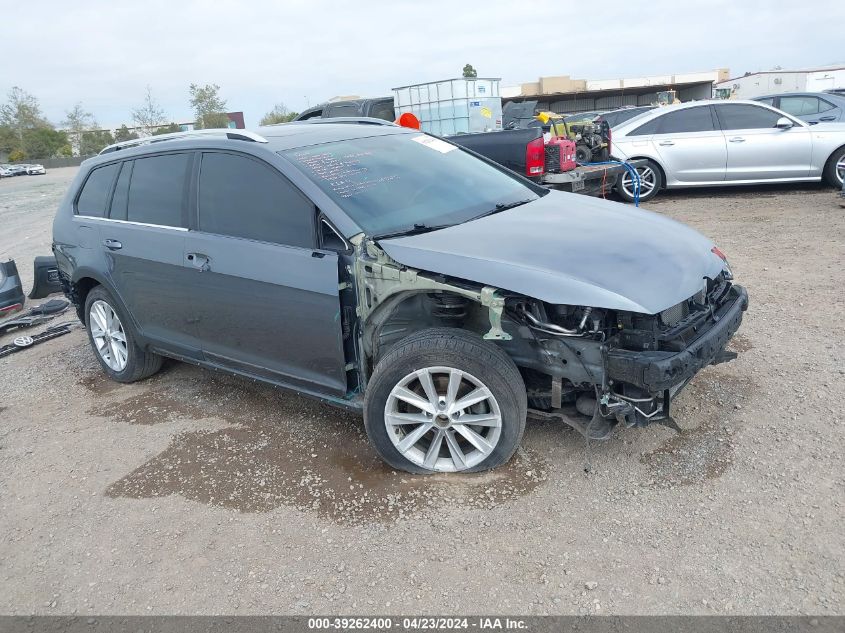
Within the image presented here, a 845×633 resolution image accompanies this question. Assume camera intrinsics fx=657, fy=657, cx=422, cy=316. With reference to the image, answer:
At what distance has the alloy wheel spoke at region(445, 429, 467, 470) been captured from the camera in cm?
326

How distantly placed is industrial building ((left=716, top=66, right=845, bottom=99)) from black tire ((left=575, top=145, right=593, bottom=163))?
65.0ft

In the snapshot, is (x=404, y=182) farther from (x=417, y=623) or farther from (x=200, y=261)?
(x=417, y=623)

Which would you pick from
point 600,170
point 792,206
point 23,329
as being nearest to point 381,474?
point 23,329

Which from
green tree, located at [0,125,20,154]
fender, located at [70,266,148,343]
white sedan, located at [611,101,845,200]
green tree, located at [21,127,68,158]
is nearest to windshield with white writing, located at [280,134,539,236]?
fender, located at [70,266,148,343]

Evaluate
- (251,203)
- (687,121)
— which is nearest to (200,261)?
(251,203)

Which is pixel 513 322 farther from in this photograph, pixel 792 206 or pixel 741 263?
pixel 792 206

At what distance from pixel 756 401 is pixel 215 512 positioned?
3.01m

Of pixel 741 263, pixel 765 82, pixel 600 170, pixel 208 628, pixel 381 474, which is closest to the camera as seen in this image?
pixel 208 628

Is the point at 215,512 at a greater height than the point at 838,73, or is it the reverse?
the point at 838,73

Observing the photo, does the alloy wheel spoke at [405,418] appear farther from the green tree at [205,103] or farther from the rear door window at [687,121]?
the green tree at [205,103]

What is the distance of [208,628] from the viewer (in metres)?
2.50

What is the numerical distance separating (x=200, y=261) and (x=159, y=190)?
73 centimetres

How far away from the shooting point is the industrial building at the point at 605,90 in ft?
157

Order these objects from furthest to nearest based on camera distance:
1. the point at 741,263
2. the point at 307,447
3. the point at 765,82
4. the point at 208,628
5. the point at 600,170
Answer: the point at 765,82
the point at 600,170
the point at 741,263
the point at 307,447
the point at 208,628
